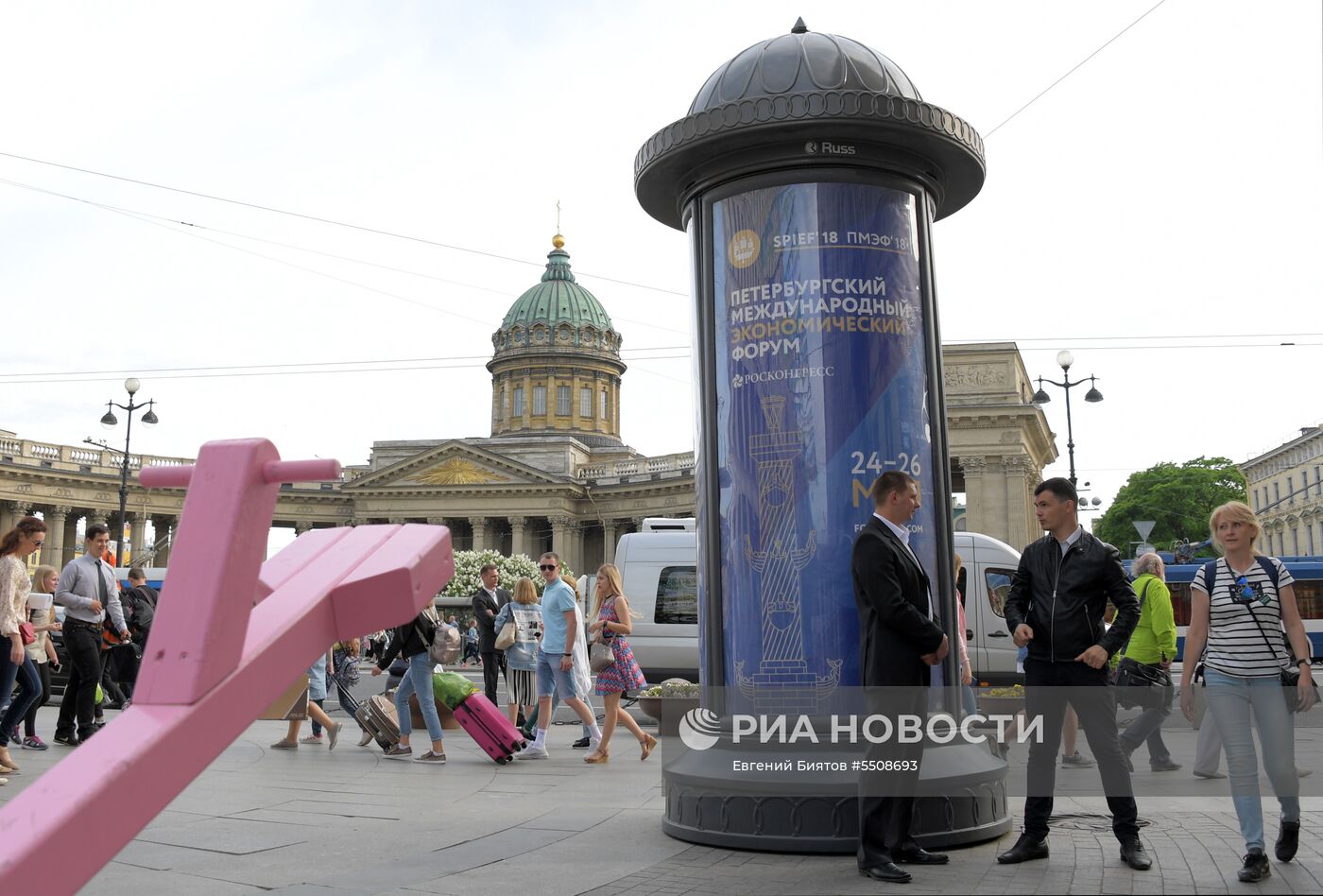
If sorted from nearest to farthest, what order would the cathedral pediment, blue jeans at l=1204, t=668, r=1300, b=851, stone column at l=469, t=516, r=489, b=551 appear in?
blue jeans at l=1204, t=668, r=1300, b=851, the cathedral pediment, stone column at l=469, t=516, r=489, b=551

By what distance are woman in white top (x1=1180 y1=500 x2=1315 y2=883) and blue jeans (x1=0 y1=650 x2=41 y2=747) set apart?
24.2ft

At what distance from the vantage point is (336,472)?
2035 mm

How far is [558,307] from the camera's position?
86.1 meters

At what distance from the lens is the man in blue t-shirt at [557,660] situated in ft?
33.3

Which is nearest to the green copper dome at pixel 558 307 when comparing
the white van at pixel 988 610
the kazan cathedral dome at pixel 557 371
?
the kazan cathedral dome at pixel 557 371

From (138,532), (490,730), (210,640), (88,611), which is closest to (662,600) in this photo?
(490,730)

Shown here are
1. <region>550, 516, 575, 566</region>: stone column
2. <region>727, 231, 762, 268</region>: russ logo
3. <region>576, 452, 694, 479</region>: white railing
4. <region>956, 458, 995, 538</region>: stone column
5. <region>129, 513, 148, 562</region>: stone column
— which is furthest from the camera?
<region>550, 516, 575, 566</region>: stone column

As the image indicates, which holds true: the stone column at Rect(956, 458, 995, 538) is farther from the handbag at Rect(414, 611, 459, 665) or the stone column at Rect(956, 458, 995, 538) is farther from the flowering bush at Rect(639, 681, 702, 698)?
the handbag at Rect(414, 611, 459, 665)

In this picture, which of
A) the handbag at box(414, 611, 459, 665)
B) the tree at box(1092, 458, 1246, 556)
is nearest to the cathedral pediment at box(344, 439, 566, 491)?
the tree at box(1092, 458, 1246, 556)

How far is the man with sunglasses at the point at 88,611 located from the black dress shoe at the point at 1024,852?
7.28 m

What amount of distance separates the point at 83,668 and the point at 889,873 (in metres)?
7.60

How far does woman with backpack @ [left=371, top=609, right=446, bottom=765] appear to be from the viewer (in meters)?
9.88

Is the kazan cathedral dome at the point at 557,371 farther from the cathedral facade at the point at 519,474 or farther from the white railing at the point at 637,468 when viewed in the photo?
the white railing at the point at 637,468

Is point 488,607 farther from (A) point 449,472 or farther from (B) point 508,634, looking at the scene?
(A) point 449,472
